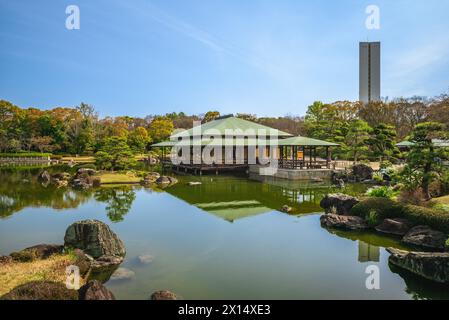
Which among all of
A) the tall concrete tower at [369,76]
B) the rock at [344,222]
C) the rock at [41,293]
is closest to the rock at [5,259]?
the rock at [41,293]

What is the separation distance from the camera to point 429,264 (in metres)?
6.05

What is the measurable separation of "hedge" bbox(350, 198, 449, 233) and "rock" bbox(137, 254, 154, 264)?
666 centimetres

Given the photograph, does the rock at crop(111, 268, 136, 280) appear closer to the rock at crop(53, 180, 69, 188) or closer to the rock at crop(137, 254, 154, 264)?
the rock at crop(137, 254, 154, 264)

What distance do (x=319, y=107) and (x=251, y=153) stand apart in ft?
62.3

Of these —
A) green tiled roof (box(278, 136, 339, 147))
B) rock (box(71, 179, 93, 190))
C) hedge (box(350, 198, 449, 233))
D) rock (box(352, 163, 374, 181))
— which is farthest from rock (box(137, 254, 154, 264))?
green tiled roof (box(278, 136, 339, 147))

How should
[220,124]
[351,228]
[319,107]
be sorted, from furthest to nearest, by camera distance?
1. [319,107]
2. [220,124]
3. [351,228]

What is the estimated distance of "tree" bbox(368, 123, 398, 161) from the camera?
2509 centimetres

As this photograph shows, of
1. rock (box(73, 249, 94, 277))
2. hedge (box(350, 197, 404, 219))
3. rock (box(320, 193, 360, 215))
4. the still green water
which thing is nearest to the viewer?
the still green water

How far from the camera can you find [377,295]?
5348 mm

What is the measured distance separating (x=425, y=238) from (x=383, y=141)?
19.5 meters

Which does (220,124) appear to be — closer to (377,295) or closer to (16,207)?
(16,207)

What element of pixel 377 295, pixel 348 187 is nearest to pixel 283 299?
pixel 377 295
